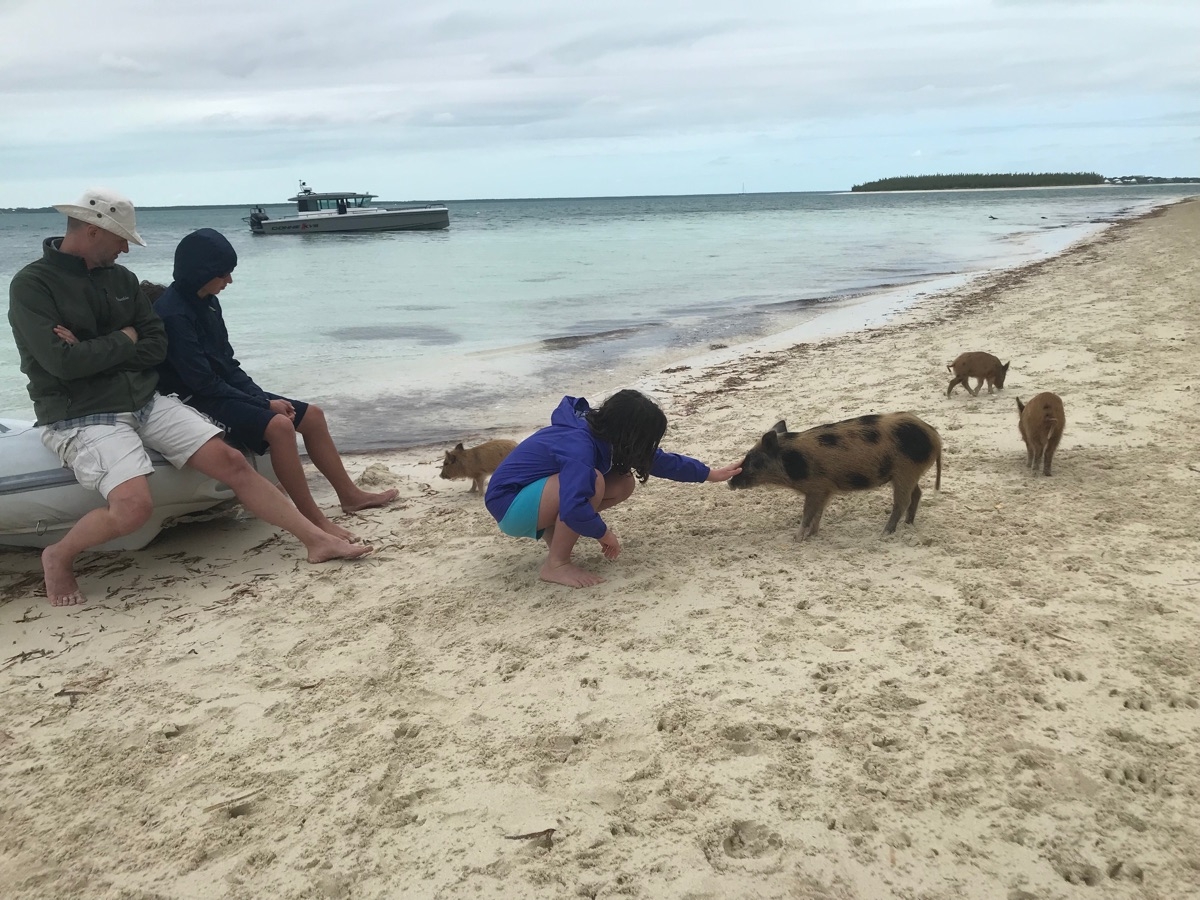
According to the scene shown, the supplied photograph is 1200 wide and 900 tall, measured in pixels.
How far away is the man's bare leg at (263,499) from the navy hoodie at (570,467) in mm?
991

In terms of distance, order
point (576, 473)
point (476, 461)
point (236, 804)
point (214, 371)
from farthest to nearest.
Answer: point (476, 461) < point (214, 371) < point (576, 473) < point (236, 804)

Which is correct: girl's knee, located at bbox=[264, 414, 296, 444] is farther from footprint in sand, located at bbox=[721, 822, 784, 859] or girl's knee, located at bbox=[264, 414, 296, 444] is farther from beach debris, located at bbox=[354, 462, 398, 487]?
footprint in sand, located at bbox=[721, 822, 784, 859]

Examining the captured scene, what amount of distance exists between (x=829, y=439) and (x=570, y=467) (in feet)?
4.40

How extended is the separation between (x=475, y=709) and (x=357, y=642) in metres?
0.84

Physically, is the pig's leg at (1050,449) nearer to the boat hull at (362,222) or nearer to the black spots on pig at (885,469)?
the black spots on pig at (885,469)

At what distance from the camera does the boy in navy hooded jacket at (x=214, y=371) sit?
452 cm

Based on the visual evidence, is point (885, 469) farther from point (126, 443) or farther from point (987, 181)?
point (987, 181)

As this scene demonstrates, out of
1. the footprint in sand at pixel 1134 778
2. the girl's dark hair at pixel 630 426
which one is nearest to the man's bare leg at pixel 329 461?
the girl's dark hair at pixel 630 426

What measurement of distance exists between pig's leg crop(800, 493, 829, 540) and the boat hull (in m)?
48.2

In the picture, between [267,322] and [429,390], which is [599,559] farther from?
[267,322]

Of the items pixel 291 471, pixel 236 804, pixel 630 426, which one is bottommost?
pixel 236 804

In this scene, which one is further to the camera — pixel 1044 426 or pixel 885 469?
pixel 1044 426

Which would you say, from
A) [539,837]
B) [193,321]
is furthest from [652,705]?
[193,321]

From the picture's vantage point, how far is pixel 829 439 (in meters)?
4.23
